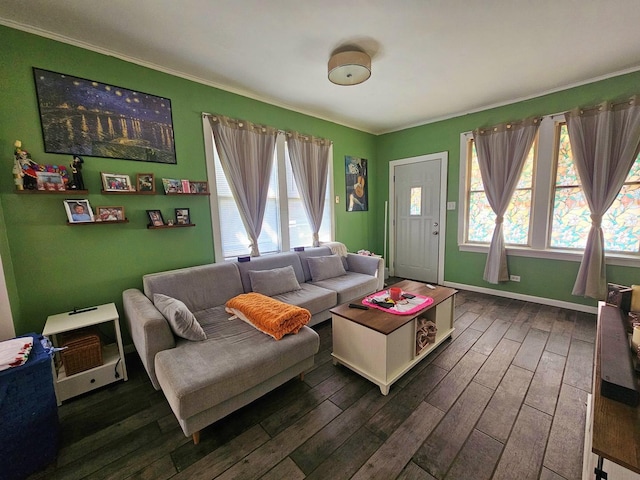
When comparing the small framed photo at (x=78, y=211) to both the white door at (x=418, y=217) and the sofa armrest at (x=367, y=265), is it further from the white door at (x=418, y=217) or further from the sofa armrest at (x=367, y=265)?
the white door at (x=418, y=217)

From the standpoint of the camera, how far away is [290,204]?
3.51m

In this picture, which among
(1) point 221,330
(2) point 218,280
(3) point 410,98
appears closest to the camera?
(1) point 221,330

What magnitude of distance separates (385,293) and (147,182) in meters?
2.39

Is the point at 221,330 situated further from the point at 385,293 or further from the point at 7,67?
the point at 7,67

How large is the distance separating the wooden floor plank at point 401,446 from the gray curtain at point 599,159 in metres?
2.67

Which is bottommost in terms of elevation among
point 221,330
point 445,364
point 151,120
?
point 445,364

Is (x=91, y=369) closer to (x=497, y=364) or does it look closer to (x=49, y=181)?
(x=49, y=181)

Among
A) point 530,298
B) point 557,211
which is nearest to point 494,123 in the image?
point 557,211

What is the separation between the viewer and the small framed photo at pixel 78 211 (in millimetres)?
1972

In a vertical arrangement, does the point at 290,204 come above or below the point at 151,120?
below

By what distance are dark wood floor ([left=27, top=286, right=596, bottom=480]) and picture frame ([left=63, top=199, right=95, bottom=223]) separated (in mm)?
1276

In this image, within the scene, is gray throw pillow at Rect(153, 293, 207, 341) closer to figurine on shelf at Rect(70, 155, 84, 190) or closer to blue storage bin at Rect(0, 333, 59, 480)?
blue storage bin at Rect(0, 333, 59, 480)

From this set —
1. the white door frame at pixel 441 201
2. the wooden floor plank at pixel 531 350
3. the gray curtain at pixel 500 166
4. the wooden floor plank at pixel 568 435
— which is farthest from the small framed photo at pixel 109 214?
the gray curtain at pixel 500 166

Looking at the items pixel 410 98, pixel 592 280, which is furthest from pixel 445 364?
pixel 410 98
